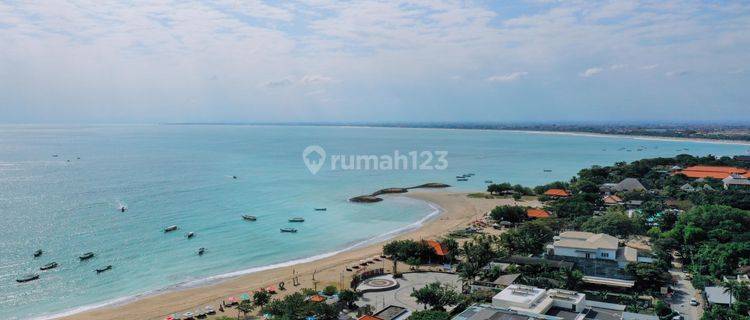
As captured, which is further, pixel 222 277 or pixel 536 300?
pixel 222 277

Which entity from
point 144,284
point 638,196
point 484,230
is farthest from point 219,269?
point 638,196

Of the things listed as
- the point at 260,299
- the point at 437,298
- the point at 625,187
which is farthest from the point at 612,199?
the point at 260,299

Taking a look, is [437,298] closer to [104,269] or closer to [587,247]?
[587,247]

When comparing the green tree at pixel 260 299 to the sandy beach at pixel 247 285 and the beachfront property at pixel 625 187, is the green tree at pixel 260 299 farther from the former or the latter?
the beachfront property at pixel 625 187

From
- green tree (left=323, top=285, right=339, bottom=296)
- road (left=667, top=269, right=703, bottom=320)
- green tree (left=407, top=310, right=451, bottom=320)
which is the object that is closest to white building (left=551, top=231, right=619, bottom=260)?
road (left=667, top=269, right=703, bottom=320)

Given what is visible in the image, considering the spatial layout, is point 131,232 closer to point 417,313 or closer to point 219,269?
point 219,269
